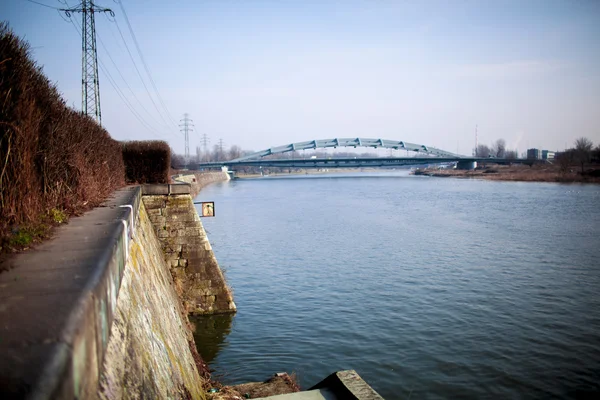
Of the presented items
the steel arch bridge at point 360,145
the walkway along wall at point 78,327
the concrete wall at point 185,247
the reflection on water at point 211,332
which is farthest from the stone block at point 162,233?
the steel arch bridge at point 360,145

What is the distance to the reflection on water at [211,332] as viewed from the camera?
1024 cm

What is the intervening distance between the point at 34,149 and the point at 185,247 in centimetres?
770

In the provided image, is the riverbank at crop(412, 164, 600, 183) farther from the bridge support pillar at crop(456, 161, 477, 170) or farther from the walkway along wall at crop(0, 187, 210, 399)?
the walkway along wall at crop(0, 187, 210, 399)

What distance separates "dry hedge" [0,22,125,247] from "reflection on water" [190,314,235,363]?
13.9ft

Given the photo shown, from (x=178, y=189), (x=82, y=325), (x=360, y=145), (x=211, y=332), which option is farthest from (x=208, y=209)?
(x=360, y=145)

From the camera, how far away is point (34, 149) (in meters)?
4.36

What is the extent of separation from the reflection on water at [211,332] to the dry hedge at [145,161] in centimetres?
604

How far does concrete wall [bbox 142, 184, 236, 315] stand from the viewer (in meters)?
11.7

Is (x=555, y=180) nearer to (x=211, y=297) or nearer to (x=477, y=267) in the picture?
(x=477, y=267)

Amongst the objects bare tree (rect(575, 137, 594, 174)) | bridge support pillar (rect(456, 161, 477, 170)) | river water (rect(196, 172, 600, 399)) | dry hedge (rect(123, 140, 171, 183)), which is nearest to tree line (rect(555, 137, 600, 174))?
bare tree (rect(575, 137, 594, 174))

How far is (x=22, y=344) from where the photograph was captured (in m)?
1.86

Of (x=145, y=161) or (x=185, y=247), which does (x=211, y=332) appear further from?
(x=145, y=161)

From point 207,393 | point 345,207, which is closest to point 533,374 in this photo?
point 207,393

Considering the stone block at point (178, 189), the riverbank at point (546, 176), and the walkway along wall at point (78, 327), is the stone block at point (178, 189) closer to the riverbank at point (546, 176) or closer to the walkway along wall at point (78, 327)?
the walkway along wall at point (78, 327)
